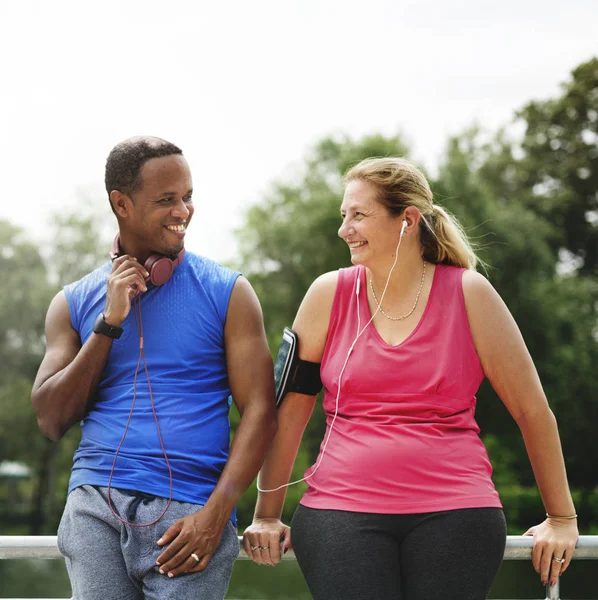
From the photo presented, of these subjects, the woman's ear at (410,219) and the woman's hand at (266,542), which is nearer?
the woman's hand at (266,542)

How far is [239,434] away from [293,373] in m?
0.29

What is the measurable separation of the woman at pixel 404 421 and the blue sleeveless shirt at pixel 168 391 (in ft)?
0.86

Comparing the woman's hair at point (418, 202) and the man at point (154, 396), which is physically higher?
the woman's hair at point (418, 202)

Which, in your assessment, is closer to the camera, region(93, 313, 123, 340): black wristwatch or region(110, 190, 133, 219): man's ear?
region(93, 313, 123, 340): black wristwatch

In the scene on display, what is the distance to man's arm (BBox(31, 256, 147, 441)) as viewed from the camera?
8.42ft

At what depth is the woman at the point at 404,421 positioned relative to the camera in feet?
7.91

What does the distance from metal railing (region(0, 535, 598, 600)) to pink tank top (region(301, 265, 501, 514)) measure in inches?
5.6

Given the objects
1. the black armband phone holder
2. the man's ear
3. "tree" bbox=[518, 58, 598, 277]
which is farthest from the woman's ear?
"tree" bbox=[518, 58, 598, 277]

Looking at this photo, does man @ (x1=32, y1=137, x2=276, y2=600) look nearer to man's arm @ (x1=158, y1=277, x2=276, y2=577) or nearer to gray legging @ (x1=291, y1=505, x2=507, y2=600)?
man's arm @ (x1=158, y1=277, x2=276, y2=577)

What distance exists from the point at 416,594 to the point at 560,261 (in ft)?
85.4

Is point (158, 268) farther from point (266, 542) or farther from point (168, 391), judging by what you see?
point (266, 542)

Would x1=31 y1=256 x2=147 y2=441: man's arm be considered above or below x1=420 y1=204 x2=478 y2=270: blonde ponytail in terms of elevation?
below

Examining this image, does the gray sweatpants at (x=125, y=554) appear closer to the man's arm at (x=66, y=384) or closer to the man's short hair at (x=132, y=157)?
the man's arm at (x=66, y=384)

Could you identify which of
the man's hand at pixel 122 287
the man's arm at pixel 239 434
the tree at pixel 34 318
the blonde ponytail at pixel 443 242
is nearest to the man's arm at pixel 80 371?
the man's hand at pixel 122 287
